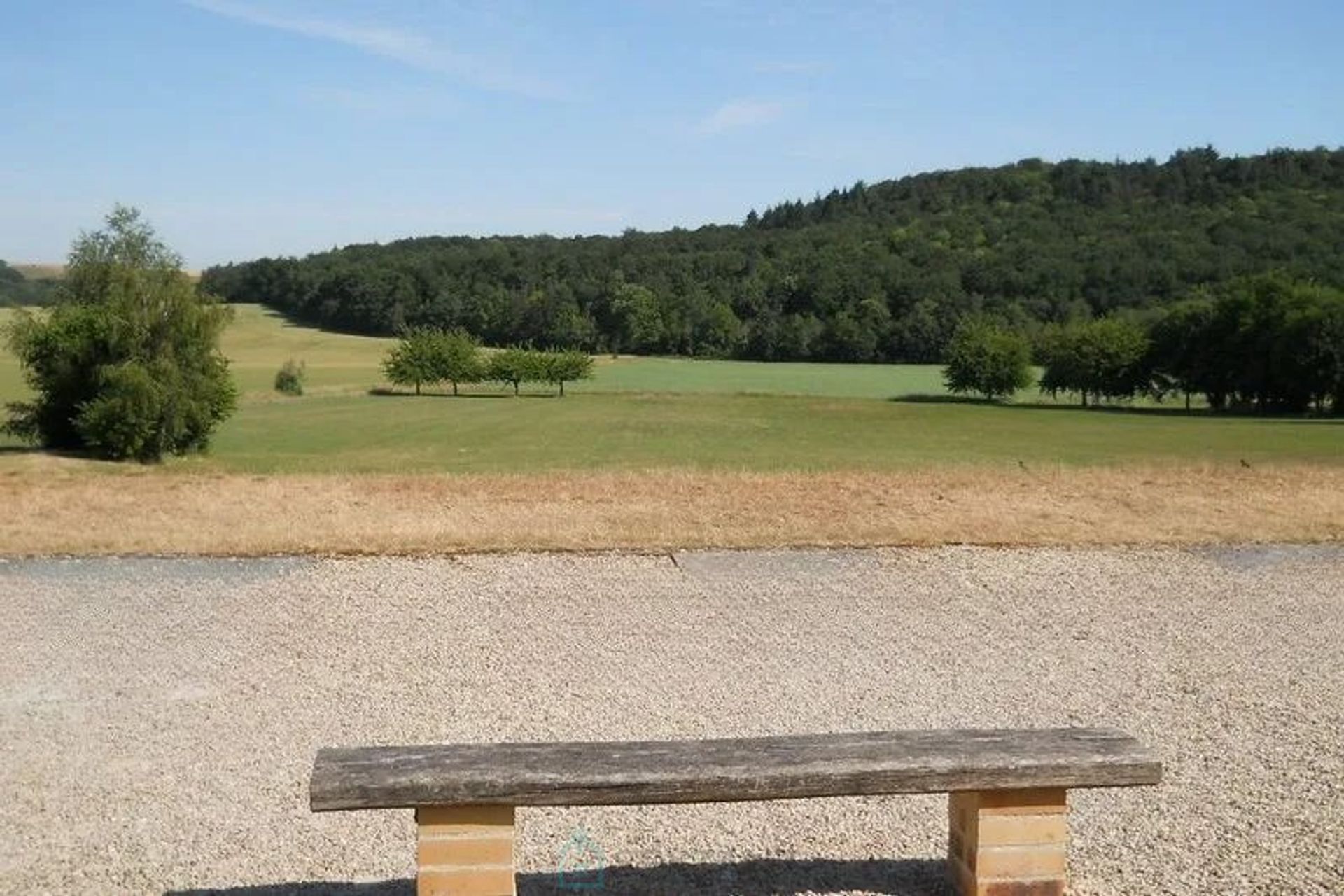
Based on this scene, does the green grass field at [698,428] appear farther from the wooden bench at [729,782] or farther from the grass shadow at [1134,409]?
the wooden bench at [729,782]

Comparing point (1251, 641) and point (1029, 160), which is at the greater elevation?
point (1029, 160)

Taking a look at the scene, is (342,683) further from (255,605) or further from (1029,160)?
(1029,160)

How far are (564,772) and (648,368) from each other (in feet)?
286

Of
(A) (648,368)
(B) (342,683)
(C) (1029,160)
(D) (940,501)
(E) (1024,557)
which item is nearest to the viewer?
(B) (342,683)

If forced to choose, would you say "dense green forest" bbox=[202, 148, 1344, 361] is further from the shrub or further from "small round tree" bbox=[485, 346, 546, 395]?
the shrub

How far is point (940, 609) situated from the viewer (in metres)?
11.5

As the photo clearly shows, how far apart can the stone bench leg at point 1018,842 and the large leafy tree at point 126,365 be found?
31.6m

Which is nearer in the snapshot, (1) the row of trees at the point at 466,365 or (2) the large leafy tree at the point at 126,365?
(2) the large leafy tree at the point at 126,365

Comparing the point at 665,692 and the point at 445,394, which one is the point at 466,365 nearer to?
the point at 445,394

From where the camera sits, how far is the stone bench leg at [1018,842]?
16.6 ft

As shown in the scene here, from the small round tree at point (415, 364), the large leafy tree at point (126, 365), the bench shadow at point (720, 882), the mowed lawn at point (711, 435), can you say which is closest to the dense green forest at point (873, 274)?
the small round tree at point (415, 364)

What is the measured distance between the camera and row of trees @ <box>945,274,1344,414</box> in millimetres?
63781

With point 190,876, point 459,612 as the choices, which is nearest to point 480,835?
point 190,876

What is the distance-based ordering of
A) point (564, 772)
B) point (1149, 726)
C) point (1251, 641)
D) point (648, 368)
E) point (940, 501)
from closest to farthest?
point (564, 772) < point (1149, 726) < point (1251, 641) < point (940, 501) < point (648, 368)
